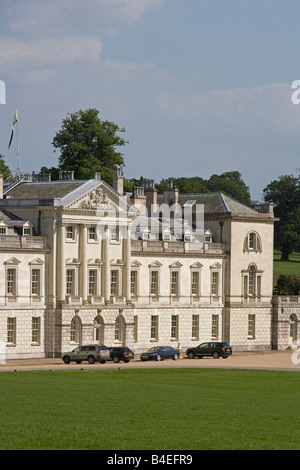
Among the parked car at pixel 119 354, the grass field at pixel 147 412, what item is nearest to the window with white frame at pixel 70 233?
the parked car at pixel 119 354

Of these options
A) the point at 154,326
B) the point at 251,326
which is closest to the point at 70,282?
the point at 154,326

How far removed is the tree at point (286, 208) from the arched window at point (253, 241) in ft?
247

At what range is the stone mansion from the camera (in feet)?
283

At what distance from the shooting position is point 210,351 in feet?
295

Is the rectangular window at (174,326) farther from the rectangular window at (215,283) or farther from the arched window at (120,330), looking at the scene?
the arched window at (120,330)

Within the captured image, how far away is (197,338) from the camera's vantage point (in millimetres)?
100000

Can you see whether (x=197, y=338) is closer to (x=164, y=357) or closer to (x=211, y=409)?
(x=164, y=357)

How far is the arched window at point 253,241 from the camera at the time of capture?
10450 centimetres

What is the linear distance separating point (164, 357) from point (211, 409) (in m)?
42.7

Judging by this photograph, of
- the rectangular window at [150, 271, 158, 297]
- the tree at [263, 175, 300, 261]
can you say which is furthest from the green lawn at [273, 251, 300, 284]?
the rectangular window at [150, 271, 158, 297]

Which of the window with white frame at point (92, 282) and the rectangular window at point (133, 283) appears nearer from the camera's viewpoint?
the window with white frame at point (92, 282)

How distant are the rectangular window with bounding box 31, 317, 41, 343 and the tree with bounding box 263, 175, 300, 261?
98252mm

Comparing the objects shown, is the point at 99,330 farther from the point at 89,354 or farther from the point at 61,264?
the point at 89,354

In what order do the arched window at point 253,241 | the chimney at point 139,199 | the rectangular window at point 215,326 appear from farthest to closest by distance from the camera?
1. the arched window at point 253,241
2. the chimney at point 139,199
3. the rectangular window at point 215,326
